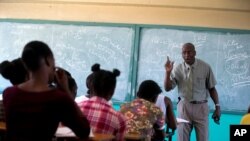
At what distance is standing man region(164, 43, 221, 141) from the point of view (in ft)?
14.7

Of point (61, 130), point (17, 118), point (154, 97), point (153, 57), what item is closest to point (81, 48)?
point (153, 57)

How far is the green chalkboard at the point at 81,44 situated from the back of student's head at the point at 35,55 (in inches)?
157

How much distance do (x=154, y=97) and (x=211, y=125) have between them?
2.38 m

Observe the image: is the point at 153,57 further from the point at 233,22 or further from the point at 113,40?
the point at 233,22

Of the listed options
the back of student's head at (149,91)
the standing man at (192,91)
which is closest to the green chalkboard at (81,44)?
the standing man at (192,91)

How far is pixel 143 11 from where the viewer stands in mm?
5789

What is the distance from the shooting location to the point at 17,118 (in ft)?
5.81

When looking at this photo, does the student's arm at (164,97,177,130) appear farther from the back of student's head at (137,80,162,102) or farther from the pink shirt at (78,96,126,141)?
the pink shirt at (78,96,126,141)

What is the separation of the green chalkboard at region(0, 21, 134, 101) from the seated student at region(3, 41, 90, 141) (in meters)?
3.97

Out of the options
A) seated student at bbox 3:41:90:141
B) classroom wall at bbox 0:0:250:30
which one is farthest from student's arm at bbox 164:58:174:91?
seated student at bbox 3:41:90:141

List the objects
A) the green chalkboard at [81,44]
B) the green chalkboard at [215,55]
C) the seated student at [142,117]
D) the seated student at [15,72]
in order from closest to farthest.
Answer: the seated student at [15,72] → the seated student at [142,117] → the green chalkboard at [215,55] → the green chalkboard at [81,44]

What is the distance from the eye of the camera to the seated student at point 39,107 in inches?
67.9

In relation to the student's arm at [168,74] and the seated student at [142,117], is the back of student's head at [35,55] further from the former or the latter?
the student's arm at [168,74]

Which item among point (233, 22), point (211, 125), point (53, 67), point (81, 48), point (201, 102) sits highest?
point (233, 22)
